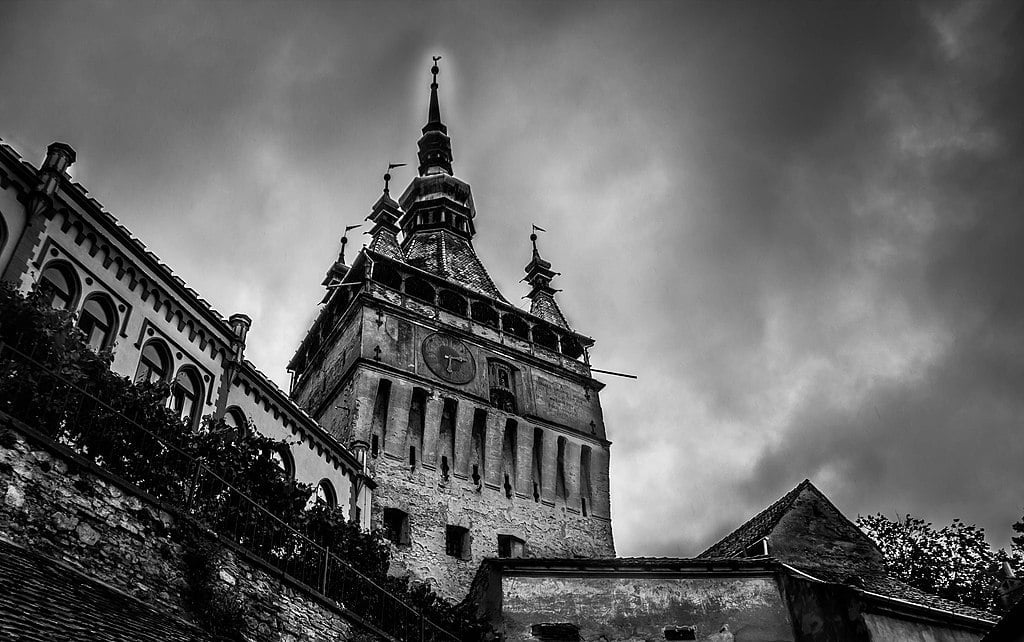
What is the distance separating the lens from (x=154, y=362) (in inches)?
811

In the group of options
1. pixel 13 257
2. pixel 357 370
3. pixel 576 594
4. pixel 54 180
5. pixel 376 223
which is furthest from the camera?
Answer: pixel 376 223

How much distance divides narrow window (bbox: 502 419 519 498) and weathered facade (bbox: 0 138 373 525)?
35.6 ft

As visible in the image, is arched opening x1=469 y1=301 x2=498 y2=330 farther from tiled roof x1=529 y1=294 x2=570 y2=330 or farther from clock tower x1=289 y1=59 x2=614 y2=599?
tiled roof x1=529 y1=294 x2=570 y2=330

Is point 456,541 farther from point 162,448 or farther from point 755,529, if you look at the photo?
point 162,448

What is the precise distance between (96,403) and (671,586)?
48.8 ft

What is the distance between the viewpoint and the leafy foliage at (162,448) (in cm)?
1177

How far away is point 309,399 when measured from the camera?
37188 mm

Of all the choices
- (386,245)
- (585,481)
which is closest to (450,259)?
(386,245)

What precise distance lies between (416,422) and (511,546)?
5894 millimetres

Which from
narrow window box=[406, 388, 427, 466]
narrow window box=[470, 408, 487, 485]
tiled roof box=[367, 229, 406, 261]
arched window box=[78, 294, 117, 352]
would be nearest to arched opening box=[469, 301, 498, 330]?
tiled roof box=[367, 229, 406, 261]

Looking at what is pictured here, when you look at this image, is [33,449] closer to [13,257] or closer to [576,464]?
[13,257]

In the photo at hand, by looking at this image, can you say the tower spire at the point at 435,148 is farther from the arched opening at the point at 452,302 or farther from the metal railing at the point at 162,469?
the metal railing at the point at 162,469

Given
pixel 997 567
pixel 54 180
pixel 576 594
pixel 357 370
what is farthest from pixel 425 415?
pixel 997 567

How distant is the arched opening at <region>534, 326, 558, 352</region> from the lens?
1614 inches
